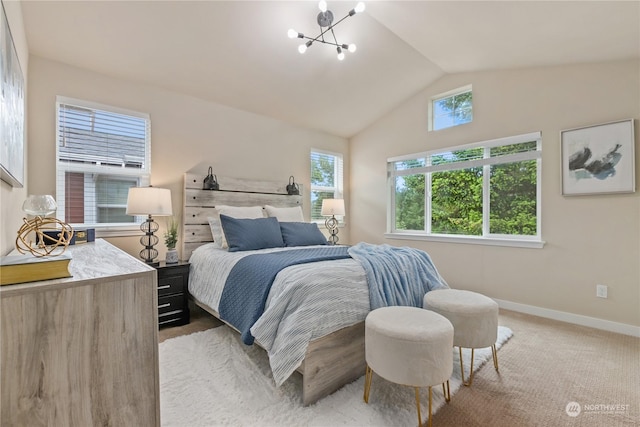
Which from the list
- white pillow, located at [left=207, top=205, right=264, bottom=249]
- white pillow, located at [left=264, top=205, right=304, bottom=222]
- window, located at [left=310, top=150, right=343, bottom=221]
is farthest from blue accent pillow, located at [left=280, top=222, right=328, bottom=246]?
window, located at [left=310, top=150, right=343, bottom=221]

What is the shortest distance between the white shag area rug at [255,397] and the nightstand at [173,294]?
1.93 feet

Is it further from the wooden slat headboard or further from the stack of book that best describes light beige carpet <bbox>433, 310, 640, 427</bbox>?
the wooden slat headboard

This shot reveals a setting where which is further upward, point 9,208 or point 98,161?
point 98,161

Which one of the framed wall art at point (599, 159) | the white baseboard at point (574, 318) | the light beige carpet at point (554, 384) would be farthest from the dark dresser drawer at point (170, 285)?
the framed wall art at point (599, 159)

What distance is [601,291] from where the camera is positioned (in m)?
2.80

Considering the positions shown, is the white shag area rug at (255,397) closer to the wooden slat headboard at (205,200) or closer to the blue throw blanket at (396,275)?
the blue throw blanket at (396,275)

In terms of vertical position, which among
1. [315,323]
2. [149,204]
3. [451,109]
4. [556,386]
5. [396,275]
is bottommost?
[556,386]

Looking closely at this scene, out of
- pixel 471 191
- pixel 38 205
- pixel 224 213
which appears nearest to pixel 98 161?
pixel 224 213

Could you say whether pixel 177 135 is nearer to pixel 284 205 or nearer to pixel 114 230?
pixel 114 230

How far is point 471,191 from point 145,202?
3.74 metres

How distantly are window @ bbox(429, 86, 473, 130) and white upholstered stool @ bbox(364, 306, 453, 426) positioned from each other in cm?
313

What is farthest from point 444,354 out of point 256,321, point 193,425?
point 193,425

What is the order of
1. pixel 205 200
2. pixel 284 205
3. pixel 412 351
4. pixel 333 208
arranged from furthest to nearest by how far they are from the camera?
pixel 333 208 < pixel 284 205 < pixel 205 200 < pixel 412 351

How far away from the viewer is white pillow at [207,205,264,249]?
10.1ft
